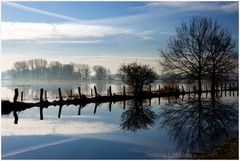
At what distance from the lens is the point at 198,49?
51750 mm

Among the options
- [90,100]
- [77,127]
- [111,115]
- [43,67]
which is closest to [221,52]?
[90,100]

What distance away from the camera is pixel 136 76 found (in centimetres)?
4716

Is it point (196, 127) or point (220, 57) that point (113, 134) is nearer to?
point (196, 127)

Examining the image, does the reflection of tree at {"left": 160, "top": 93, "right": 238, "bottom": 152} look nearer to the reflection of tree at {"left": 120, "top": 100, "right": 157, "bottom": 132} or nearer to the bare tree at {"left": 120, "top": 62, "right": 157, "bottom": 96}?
the reflection of tree at {"left": 120, "top": 100, "right": 157, "bottom": 132}

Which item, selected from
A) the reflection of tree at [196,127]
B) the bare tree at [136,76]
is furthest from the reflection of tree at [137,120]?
the bare tree at [136,76]

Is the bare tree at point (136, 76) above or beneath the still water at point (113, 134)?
above

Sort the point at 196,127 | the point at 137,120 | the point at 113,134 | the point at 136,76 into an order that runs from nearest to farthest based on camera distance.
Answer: the point at 113,134 → the point at 196,127 → the point at 137,120 → the point at 136,76

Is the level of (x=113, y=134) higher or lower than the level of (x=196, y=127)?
lower

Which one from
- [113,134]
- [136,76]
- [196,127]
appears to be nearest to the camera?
[113,134]

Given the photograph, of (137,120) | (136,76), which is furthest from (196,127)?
(136,76)

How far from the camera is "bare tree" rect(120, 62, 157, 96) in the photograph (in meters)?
47.0

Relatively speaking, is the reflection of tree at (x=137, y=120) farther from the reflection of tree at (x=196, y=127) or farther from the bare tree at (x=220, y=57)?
the bare tree at (x=220, y=57)

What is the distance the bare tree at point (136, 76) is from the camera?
46969mm

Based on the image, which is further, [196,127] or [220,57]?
[220,57]
